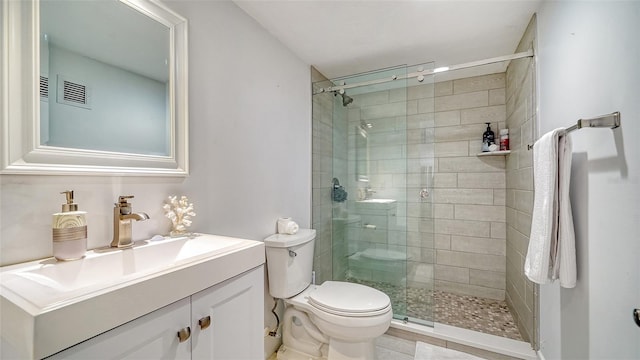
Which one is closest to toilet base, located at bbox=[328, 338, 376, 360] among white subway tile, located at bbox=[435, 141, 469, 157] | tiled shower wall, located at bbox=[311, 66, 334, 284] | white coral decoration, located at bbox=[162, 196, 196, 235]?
tiled shower wall, located at bbox=[311, 66, 334, 284]

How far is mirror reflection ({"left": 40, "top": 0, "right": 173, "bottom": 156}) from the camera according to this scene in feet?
2.78

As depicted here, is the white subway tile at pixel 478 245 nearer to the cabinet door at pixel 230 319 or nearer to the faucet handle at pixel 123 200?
the cabinet door at pixel 230 319

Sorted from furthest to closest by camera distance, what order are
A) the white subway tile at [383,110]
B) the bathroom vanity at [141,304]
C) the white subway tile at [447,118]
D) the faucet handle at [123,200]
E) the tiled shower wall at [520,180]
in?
1. the white subway tile at [447,118]
2. the white subway tile at [383,110]
3. the tiled shower wall at [520,180]
4. the faucet handle at [123,200]
5. the bathroom vanity at [141,304]

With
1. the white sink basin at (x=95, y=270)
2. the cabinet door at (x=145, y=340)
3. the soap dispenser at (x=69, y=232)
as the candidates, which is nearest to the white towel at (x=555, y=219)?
the white sink basin at (x=95, y=270)

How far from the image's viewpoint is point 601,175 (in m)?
0.97

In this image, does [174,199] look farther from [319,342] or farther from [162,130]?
[319,342]

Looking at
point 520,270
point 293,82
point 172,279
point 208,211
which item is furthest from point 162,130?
point 520,270

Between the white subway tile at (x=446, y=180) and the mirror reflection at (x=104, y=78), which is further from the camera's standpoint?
the white subway tile at (x=446, y=180)

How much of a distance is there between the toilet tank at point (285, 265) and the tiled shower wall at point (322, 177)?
59cm

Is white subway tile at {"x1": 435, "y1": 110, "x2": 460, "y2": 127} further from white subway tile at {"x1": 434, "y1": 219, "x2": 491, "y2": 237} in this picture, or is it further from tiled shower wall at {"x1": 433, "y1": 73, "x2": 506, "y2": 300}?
white subway tile at {"x1": 434, "y1": 219, "x2": 491, "y2": 237}

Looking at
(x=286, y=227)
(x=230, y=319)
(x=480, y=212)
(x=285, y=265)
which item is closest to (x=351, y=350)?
(x=285, y=265)

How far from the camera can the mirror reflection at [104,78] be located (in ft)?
2.78

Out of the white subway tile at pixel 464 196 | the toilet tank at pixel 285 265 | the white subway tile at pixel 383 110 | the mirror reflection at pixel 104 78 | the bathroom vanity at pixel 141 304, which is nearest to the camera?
the bathroom vanity at pixel 141 304

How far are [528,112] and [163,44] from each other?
90.5 inches
